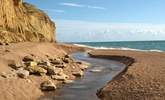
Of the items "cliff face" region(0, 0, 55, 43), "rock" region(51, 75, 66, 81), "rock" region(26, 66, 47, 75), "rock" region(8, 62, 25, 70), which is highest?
"cliff face" region(0, 0, 55, 43)

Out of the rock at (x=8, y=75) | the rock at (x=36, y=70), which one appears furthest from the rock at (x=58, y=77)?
the rock at (x=8, y=75)

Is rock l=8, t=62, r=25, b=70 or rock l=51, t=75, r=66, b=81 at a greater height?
rock l=8, t=62, r=25, b=70

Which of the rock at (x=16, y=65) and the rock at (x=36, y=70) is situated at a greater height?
the rock at (x=16, y=65)

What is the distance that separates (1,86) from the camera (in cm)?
1759

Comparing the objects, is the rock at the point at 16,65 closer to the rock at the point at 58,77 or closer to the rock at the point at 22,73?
the rock at the point at 22,73

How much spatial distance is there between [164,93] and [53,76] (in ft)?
31.1

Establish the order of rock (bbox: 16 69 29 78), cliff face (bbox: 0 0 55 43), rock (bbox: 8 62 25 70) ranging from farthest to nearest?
cliff face (bbox: 0 0 55 43), rock (bbox: 8 62 25 70), rock (bbox: 16 69 29 78)

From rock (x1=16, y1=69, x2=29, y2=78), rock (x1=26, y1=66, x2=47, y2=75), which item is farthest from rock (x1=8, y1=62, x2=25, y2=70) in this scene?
rock (x1=16, y1=69, x2=29, y2=78)

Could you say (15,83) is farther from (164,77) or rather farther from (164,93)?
(164,77)

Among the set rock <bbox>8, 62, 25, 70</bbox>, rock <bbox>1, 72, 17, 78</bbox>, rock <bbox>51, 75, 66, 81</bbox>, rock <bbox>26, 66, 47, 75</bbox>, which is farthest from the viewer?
rock <bbox>51, 75, 66, 81</bbox>

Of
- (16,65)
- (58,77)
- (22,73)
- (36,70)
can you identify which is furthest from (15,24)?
(22,73)

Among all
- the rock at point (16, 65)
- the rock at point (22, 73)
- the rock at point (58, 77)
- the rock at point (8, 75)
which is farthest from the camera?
the rock at point (58, 77)

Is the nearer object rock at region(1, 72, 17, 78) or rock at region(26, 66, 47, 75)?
rock at region(1, 72, 17, 78)

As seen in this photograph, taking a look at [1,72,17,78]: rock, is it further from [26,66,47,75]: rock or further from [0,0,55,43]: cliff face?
[0,0,55,43]: cliff face
